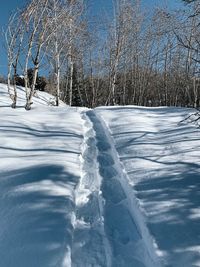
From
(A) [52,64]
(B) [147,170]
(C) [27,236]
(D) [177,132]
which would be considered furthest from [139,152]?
(A) [52,64]

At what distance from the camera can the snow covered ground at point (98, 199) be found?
3797 mm

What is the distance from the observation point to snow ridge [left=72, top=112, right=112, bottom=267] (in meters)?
3.83

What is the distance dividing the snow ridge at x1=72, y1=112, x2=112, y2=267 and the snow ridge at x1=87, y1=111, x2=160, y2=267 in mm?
80

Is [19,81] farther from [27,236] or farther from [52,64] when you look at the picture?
[27,236]

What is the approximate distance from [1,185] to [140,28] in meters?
25.0

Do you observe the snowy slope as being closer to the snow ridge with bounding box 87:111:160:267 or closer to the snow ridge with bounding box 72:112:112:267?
the snow ridge with bounding box 87:111:160:267

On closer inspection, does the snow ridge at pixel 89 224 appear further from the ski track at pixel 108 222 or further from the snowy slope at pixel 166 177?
the snowy slope at pixel 166 177

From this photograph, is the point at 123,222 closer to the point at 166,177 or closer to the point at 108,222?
the point at 108,222

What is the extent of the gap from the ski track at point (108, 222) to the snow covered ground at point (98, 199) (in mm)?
11

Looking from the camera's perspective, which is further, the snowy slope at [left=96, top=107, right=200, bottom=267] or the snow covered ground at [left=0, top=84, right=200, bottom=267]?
the snowy slope at [left=96, top=107, right=200, bottom=267]

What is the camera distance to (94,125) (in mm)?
10086

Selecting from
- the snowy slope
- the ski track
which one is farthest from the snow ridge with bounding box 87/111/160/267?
the snowy slope

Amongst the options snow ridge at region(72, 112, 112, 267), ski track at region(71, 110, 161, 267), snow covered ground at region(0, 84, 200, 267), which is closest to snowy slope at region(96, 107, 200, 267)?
snow covered ground at region(0, 84, 200, 267)

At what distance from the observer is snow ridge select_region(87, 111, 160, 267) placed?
3.86m
